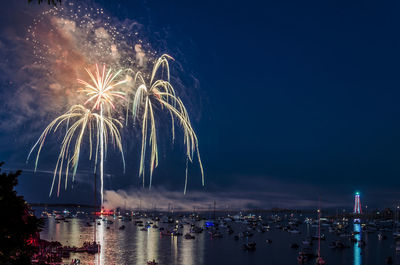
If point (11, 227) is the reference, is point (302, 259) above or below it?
below

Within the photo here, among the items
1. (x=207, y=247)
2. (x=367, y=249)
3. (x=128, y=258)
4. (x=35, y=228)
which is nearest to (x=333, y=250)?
(x=367, y=249)

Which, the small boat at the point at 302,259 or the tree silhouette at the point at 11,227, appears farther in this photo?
the small boat at the point at 302,259

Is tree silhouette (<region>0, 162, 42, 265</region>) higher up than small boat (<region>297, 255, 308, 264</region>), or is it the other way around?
tree silhouette (<region>0, 162, 42, 265</region>)

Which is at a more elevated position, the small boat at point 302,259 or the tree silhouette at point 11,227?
the tree silhouette at point 11,227

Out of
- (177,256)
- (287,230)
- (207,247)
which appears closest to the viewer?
(177,256)

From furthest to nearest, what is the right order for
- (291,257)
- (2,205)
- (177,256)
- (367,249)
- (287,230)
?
(287,230) < (367,249) < (291,257) < (177,256) < (2,205)

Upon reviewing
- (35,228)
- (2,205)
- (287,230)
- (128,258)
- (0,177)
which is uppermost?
(0,177)

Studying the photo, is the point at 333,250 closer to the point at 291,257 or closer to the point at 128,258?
the point at 291,257

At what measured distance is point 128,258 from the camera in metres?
52.7

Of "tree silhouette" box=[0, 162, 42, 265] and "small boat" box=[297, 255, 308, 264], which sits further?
"small boat" box=[297, 255, 308, 264]

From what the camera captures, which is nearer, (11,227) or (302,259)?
(11,227)

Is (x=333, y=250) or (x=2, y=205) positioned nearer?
(x=2, y=205)

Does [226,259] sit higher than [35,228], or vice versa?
[35,228]

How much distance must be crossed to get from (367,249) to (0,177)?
79.0 m
